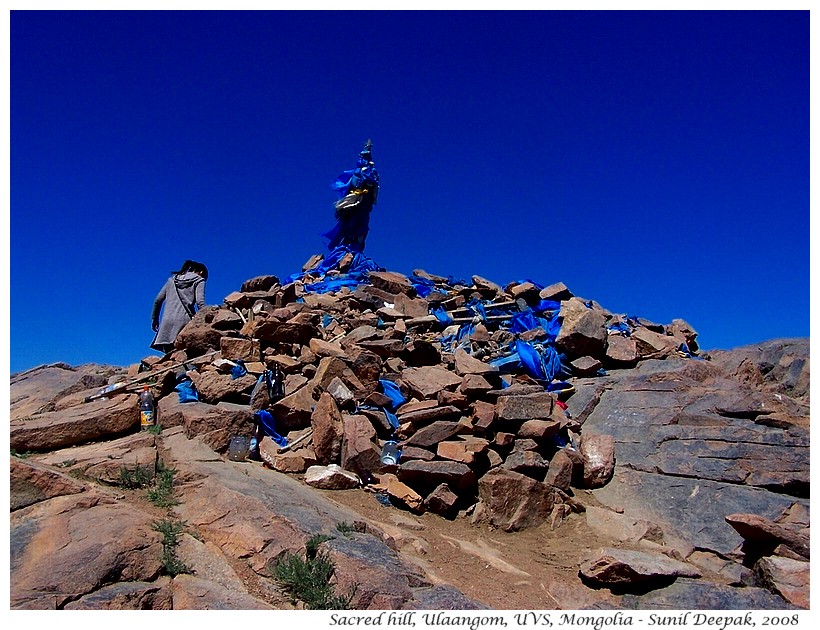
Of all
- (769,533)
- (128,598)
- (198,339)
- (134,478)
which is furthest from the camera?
A: (198,339)

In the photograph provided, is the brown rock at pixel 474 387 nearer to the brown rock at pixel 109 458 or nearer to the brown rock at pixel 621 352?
the brown rock at pixel 621 352

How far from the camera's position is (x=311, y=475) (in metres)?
6.32

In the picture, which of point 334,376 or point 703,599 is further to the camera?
point 334,376

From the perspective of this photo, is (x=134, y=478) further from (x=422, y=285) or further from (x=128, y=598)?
(x=422, y=285)

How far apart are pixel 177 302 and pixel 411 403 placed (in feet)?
17.4

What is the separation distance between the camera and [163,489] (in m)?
5.09

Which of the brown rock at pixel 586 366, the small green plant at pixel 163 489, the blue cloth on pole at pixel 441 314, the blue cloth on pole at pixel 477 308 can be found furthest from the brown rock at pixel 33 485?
the blue cloth on pole at pixel 477 308

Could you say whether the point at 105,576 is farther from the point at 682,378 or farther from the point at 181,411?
the point at 682,378

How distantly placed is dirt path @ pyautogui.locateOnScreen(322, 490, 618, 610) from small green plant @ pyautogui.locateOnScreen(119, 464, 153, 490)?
1.80m

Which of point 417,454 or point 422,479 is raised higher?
point 417,454

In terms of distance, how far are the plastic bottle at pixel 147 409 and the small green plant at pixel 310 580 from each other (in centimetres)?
408

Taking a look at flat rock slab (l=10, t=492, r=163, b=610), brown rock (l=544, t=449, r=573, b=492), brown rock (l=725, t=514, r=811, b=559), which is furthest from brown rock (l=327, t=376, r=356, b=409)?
brown rock (l=725, t=514, r=811, b=559)

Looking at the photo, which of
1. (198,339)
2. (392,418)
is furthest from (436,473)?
(198,339)

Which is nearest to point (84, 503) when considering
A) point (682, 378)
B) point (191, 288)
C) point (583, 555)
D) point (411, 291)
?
point (583, 555)
